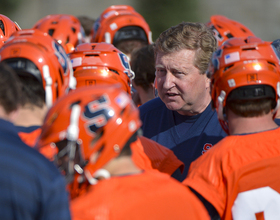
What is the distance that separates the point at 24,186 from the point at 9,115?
0.49 m

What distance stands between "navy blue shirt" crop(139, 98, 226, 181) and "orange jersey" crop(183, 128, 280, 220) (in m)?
0.94

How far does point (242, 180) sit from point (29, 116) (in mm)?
1445

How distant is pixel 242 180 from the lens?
2.46m

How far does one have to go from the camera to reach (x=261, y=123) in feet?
8.77

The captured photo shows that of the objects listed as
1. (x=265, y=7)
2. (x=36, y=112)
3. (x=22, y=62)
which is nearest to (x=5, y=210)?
(x=36, y=112)

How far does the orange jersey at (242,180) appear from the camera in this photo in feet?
8.00

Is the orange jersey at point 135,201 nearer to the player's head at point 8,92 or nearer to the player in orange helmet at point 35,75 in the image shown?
the player's head at point 8,92

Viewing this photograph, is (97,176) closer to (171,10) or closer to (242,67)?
(242,67)

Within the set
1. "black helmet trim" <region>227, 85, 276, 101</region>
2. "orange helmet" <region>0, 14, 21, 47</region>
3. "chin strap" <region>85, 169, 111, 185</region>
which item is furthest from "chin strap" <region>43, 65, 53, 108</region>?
"orange helmet" <region>0, 14, 21, 47</region>

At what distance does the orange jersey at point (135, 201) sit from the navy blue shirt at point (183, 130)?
1414 mm

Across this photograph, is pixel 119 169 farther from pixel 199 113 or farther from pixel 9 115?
pixel 199 113

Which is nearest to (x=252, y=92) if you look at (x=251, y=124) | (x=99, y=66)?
(x=251, y=124)

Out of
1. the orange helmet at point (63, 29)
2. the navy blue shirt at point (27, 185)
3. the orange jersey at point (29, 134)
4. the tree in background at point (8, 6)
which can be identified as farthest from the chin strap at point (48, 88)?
the tree in background at point (8, 6)

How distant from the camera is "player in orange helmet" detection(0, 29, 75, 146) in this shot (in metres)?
2.68
